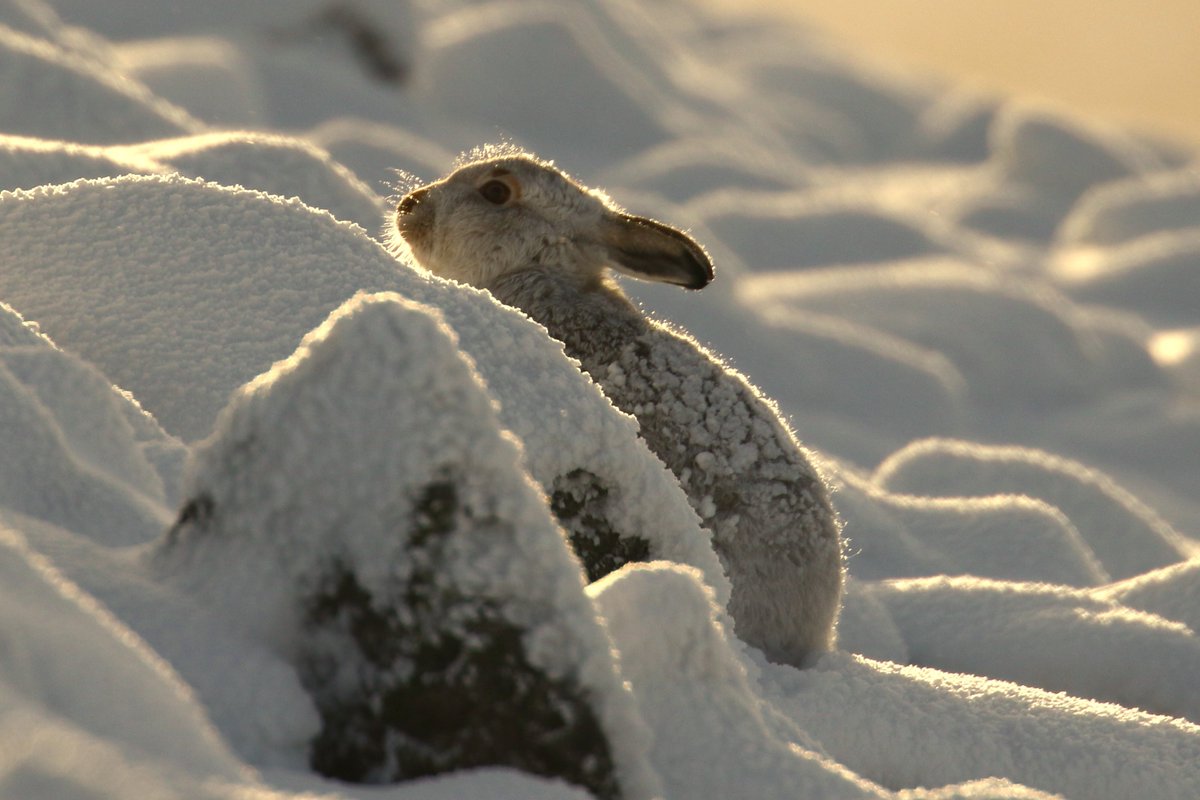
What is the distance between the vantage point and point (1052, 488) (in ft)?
19.0

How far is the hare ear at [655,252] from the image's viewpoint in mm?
4086

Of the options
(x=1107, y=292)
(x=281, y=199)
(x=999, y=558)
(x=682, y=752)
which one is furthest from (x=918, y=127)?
(x=682, y=752)

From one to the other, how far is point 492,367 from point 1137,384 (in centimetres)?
698

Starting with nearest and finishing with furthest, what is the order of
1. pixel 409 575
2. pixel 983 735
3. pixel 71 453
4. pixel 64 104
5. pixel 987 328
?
pixel 409 575 < pixel 71 453 < pixel 983 735 < pixel 64 104 < pixel 987 328

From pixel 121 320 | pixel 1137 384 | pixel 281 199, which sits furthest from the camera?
pixel 1137 384

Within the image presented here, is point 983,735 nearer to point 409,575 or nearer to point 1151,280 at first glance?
point 409,575

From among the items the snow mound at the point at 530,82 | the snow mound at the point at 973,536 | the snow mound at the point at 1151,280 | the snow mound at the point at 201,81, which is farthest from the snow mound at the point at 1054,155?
the snow mound at the point at 973,536

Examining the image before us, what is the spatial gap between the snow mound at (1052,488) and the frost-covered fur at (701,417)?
192 cm

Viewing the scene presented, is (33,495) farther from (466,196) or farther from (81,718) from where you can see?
(466,196)

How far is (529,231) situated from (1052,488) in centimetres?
239

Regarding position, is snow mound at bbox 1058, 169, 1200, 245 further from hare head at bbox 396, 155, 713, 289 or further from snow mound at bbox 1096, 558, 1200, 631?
hare head at bbox 396, 155, 713, 289

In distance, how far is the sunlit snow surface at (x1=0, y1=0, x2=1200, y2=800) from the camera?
1.87 meters

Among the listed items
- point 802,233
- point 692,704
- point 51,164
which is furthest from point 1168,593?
point 802,233

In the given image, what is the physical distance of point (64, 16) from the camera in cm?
1119
